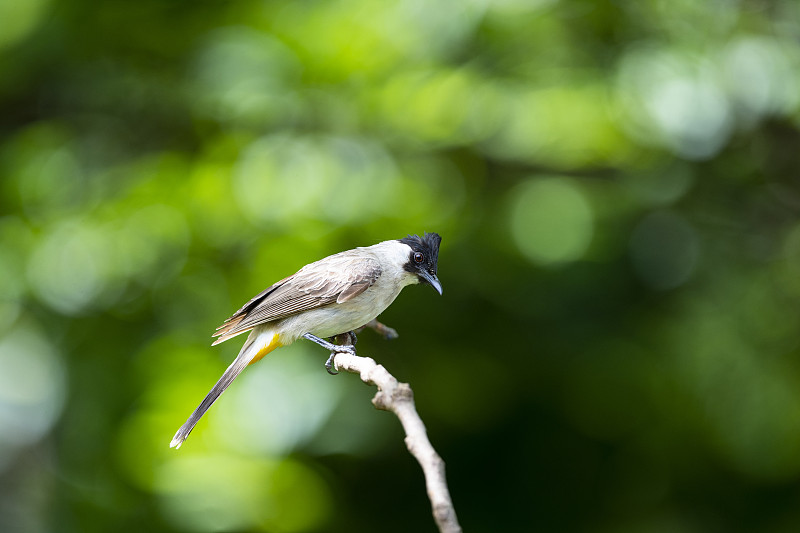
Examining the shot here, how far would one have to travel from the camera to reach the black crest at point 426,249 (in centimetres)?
221

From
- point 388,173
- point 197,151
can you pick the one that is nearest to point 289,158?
point 388,173

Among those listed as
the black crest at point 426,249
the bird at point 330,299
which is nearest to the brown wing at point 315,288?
the bird at point 330,299

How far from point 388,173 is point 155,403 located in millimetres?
2160

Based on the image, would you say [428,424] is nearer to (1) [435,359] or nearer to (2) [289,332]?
(1) [435,359]

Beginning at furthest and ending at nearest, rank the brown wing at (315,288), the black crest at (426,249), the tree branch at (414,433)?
the black crest at (426,249), the brown wing at (315,288), the tree branch at (414,433)

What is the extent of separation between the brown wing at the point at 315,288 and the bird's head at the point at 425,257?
12 cm

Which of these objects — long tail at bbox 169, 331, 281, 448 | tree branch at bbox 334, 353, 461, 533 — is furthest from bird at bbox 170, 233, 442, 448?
tree branch at bbox 334, 353, 461, 533

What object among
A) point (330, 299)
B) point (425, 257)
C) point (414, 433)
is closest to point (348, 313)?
point (330, 299)

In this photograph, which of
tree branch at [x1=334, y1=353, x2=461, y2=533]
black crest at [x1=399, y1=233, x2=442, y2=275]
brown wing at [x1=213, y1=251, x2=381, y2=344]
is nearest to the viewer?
tree branch at [x1=334, y1=353, x2=461, y2=533]

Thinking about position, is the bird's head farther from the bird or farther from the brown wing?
the brown wing

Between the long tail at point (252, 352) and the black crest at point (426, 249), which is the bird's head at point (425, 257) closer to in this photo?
the black crest at point (426, 249)

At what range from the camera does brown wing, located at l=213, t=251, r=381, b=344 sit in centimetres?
210

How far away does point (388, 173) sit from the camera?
536 cm

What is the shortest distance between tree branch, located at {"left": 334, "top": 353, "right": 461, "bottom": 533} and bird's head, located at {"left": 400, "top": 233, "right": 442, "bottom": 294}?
1.73ft
